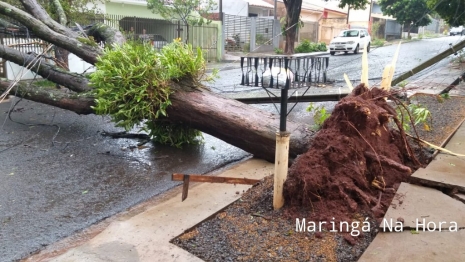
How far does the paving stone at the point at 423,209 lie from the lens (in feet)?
9.21

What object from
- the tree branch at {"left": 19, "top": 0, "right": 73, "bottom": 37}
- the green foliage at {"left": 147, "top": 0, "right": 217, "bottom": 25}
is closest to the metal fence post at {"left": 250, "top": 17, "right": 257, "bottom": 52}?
the green foliage at {"left": 147, "top": 0, "right": 217, "bottom": 25}

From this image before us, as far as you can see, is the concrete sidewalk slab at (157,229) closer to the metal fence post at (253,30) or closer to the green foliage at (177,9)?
the green foliage at (177,9)

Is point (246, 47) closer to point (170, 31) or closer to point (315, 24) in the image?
point (170, 31)

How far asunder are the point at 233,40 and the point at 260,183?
73.1 feet

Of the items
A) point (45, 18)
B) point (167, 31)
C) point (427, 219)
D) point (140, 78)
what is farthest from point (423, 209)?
point (167, 31)

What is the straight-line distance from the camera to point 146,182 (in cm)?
455

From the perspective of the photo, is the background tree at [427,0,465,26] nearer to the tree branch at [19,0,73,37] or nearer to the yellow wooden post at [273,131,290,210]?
the tree branch at [19,0,73,37]

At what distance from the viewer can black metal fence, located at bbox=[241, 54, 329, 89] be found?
2.88 meters

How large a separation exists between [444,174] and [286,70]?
178 cm

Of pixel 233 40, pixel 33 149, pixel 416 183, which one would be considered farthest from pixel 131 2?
pixel 416 183

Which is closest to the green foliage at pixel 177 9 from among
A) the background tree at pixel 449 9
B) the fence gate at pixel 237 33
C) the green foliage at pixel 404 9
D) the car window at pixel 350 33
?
the fence gate at pixel 237 33

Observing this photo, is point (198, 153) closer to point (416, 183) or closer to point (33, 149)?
point (33, 149)

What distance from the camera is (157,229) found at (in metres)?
3.21

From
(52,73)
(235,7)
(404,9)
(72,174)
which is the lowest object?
(72,174)
